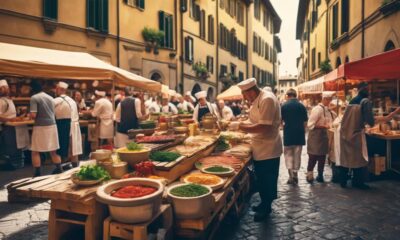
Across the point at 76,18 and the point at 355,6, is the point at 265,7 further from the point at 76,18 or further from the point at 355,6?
the point at 76,18

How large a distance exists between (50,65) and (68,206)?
5098 mm

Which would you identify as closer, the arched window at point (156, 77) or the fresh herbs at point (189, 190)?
the fresh herbs at point (189, 190)

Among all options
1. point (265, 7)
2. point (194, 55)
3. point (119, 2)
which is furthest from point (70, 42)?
point (265, 7)

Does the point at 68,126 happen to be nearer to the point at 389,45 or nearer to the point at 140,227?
the point at 140,227

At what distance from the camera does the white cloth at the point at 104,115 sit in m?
10.2

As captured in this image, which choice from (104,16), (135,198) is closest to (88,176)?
(135,198)

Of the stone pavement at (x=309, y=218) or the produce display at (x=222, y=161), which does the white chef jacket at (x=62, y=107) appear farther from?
the produce display at (x=222, y=161)

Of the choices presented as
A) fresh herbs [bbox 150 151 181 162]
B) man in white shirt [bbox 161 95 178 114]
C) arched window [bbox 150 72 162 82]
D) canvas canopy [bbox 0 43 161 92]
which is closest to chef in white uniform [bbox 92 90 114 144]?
canvas canopy [bbox 0 43 161 92]

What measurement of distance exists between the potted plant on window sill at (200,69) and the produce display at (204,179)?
61.5 ft

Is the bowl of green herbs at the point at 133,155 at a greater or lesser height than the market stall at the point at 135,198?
greater

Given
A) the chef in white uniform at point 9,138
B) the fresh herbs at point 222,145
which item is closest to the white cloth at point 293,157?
the fresh herbs at point 222,145

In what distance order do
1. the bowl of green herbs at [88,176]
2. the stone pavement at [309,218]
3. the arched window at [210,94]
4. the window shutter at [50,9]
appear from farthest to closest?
the arched window at [210,94] → the window shutter at [50,9] → the stone pavement at [309,218] → the bowl of green herbs at [88,176]

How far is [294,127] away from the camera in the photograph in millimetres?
7375

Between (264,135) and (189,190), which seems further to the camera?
(264,135)
